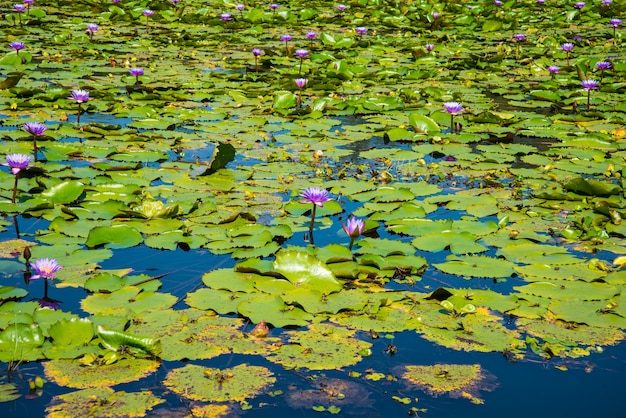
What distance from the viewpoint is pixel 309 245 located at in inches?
143

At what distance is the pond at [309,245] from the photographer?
2.49 meters

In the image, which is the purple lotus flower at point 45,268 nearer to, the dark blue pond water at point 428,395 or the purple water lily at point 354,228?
the dark blue pond water at point 428,395

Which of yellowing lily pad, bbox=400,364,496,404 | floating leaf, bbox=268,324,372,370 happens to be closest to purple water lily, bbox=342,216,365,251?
floating leaf, bbox=268,324,372,370

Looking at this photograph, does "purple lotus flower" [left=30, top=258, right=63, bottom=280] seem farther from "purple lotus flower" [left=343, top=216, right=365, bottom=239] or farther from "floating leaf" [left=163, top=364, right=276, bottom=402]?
"purple lotus flower" [left=343, top=216, right=365, bottom=239]

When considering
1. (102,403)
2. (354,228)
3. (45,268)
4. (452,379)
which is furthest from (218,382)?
(354,228)

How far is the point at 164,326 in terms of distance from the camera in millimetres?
2811

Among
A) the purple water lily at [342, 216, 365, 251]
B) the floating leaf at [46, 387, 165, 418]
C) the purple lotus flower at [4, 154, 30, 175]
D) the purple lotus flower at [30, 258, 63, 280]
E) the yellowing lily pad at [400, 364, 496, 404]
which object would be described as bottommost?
the floating leaf at [46, 387, 165, 418]

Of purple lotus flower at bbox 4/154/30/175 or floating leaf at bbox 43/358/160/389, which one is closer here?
floating leaf at bbox 43/358/160/389

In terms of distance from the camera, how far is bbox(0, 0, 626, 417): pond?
2.49 metres

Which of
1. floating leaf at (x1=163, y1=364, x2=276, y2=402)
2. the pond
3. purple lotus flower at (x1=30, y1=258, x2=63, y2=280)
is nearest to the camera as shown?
floating leaf at (x1=163, y1=364, x2=276, y2=402)

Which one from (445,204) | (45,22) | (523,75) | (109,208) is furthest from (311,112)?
(45,22)

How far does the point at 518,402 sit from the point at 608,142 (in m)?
3.60

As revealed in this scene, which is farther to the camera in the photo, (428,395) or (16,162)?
(16,162)

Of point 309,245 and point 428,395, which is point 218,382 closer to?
point 428,395
